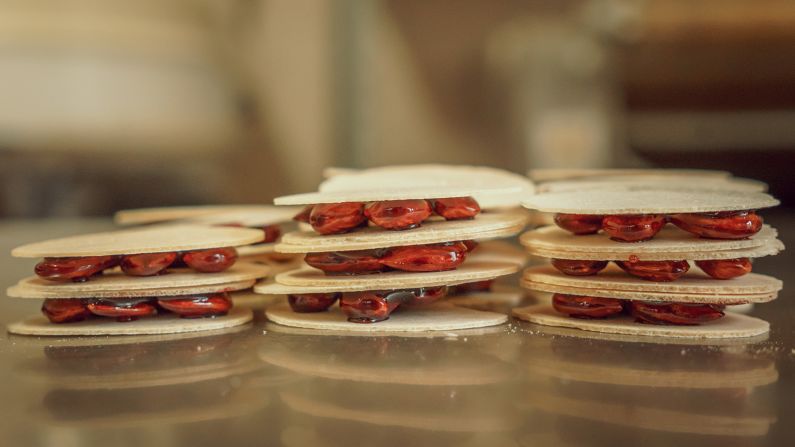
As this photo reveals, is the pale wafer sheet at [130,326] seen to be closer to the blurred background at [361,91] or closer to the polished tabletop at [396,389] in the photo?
the polished tabletop at [396,389]

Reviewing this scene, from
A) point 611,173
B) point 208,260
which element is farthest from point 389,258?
point 611,173

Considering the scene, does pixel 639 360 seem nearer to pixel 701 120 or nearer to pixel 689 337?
pixel 689 337

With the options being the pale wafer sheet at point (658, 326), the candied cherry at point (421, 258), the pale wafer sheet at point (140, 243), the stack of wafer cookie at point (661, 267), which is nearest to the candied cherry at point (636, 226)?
the stack of wafer cookie at point (661, 267)

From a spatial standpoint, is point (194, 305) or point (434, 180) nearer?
point (194, 305)

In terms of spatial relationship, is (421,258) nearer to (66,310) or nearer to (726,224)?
(726,224)

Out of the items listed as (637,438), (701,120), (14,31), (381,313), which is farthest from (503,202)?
(14,31)

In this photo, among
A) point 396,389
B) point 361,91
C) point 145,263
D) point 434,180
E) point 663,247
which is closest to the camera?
point 396,389
